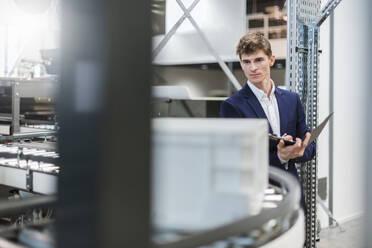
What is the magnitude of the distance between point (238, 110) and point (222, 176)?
0.83 metres

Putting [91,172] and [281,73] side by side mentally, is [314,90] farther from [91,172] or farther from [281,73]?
[91,172]

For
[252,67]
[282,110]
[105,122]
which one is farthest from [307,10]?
[105,122]

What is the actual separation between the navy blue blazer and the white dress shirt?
0.05 ft

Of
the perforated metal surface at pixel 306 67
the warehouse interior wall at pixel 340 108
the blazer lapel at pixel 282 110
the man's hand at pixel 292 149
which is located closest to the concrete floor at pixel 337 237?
the warehouse interior wall at pixel 340 108

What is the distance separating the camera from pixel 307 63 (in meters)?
2.12

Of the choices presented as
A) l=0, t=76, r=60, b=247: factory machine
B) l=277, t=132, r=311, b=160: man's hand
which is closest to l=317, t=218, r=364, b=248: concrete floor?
l=277, t=132, r=311, b=160: man's hand

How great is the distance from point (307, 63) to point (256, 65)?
36.4 inches

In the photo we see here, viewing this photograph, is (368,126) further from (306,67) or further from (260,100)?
(306,67)

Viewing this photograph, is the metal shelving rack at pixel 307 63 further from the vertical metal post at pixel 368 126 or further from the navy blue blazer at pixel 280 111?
the vertical metal post at pixel 368 126

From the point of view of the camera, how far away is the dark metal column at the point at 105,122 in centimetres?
21

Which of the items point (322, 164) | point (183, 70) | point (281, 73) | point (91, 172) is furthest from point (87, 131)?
point (183, 70)

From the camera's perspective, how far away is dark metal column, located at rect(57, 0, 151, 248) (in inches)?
8.2

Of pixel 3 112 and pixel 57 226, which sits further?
pixel 3 112

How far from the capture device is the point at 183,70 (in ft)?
15.0
